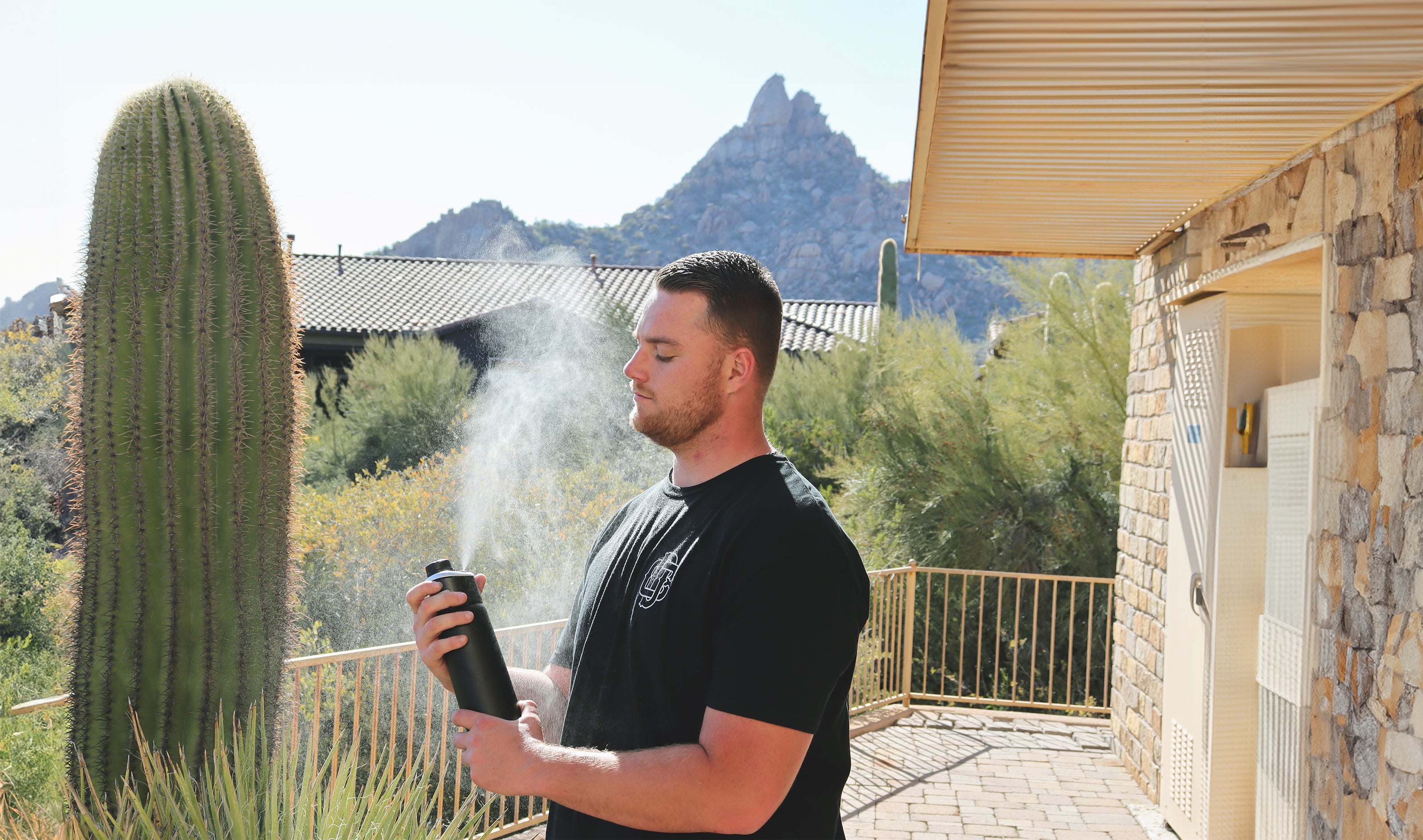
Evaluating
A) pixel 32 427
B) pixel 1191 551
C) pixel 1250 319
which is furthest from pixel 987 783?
pixel 32 427

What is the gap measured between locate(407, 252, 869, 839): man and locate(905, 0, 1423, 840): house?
52.0 inches

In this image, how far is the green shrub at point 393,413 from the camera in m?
12.4

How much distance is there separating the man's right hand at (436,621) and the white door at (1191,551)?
4.18 m

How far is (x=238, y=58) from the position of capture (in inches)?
403

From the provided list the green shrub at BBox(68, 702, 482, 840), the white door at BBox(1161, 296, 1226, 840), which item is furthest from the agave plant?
the white door at BBox(1161, 296, 1226, 840)

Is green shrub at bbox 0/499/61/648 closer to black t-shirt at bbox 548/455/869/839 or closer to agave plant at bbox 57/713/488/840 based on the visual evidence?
agave plant at bbox 57/713/488/840

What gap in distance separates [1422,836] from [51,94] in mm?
11851

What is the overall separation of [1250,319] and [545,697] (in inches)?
160

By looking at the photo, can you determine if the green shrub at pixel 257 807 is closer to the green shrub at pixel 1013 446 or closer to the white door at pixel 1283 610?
the white door at pixel 1283 610

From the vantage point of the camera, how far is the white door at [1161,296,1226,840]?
4570 mm

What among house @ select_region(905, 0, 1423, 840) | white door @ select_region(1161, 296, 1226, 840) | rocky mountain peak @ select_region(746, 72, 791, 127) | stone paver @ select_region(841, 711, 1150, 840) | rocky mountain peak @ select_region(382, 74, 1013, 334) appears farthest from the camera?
rocky mountain peak @ select_region(746, 72, 791, 127)

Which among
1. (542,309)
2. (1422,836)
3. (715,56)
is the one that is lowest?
(1422,836)

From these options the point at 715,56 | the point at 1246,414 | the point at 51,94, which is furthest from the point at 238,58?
the point at 715,56

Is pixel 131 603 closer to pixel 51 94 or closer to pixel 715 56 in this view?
pixel 51 94
